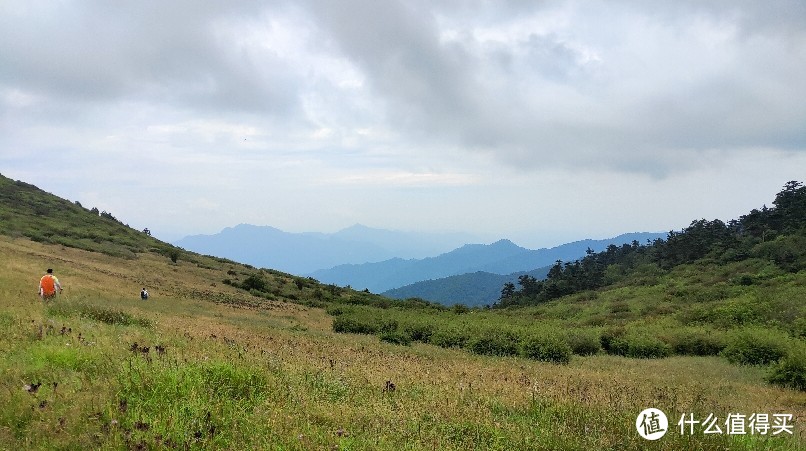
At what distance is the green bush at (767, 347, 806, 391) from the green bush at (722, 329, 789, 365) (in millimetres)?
4225

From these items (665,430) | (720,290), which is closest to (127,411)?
(665,430)

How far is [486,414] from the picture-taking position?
6.77 m

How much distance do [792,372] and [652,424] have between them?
10758 millimetres

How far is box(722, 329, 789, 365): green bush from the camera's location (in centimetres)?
1816

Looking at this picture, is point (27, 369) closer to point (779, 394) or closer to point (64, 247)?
point (779, 394)

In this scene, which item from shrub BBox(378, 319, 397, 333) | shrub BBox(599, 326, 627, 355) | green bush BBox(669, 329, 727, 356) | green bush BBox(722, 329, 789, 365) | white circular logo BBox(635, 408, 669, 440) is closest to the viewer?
white circular logo BBox(635, 408, 669, 440)

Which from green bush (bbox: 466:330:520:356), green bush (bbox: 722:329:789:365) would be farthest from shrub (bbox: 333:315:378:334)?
green bush (bbox: 722:329:789:365)

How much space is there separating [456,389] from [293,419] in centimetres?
366

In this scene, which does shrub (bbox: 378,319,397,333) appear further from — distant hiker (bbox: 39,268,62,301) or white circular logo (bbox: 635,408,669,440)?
white circular logo (bbox: 635,408,669,440)

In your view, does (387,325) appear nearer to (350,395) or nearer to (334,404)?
(350,395)

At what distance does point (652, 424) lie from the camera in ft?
20.9

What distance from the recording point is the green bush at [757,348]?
715 inches

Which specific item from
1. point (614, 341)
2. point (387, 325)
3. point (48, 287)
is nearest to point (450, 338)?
point (387, 325)

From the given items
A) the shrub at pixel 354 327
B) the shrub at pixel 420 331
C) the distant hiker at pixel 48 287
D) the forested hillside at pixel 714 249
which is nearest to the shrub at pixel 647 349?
the shrub at pixel 420 331
